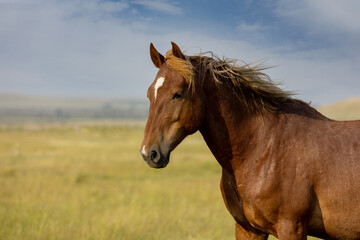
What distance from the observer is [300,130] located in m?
3.64

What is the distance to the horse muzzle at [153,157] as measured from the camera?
3.26 meters

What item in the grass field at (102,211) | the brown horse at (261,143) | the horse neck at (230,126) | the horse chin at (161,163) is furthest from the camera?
the grass field at (102,211)

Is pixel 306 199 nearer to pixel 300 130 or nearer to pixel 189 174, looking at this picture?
pixel 300 130

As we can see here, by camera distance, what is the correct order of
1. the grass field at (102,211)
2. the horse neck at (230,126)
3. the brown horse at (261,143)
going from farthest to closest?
1. the grass field at (102,211)
2. the horse neck at (230,126)
3. the brown horse at (261,143)

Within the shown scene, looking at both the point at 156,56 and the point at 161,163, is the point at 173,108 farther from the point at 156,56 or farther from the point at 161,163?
the point at 156,56

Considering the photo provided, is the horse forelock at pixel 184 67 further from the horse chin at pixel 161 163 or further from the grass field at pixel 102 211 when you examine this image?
the grass field at pixel 102 211

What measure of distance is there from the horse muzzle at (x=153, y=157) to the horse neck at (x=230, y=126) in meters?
0.58

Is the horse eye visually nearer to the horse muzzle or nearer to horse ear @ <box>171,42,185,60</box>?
horse ear @ <box>171,42,185,60</box>

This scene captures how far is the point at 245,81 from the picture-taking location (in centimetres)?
376

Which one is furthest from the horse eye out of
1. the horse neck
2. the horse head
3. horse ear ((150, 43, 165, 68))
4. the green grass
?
the green grass

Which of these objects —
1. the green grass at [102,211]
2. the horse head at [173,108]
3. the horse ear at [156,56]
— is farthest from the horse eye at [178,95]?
the green grass at [102,211]

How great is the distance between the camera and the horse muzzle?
3262 mm

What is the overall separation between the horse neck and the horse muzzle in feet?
1.90

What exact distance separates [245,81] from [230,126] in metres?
0.49
